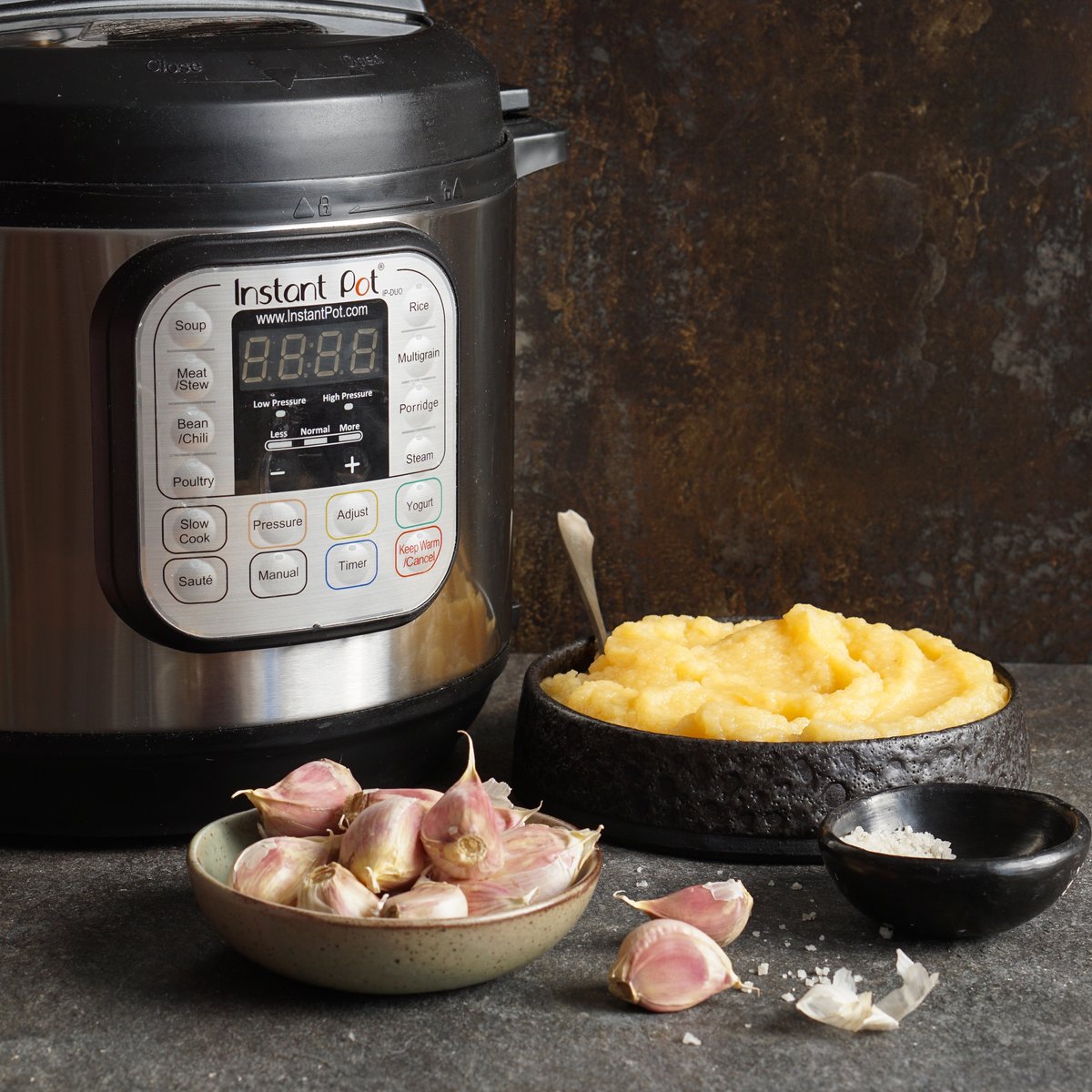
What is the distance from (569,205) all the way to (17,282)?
551mm

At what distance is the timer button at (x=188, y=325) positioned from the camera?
913 millimetres

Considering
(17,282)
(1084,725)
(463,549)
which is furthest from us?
(1084,725)

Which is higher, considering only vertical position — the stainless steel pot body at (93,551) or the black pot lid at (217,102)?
the black pot lid at (217,102)

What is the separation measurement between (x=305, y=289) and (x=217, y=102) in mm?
106

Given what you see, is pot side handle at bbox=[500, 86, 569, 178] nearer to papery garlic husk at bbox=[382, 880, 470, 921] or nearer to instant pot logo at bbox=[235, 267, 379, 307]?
instant pot logo at bbox=[235, 267, 379, 307]

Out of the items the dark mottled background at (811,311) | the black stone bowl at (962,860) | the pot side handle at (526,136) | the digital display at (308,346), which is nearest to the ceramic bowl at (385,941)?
the black stone bowl at (962,860)

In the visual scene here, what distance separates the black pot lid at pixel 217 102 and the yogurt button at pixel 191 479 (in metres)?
0.15

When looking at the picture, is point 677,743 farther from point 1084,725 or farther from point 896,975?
point 1084,725

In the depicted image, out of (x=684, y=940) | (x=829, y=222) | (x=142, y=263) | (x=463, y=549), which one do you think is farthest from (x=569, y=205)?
(x=684, y=940)

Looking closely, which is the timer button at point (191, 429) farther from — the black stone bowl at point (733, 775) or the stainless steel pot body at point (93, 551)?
the black stone bowl at point (733, 775)

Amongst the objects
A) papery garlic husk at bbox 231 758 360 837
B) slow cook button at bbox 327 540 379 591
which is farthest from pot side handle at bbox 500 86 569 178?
papery garlic husk at bbox 231 758 360 837

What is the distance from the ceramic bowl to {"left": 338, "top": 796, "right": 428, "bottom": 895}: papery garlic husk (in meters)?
0.03

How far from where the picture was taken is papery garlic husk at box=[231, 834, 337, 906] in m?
0.84

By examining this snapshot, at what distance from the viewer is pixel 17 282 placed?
2.98 ft
